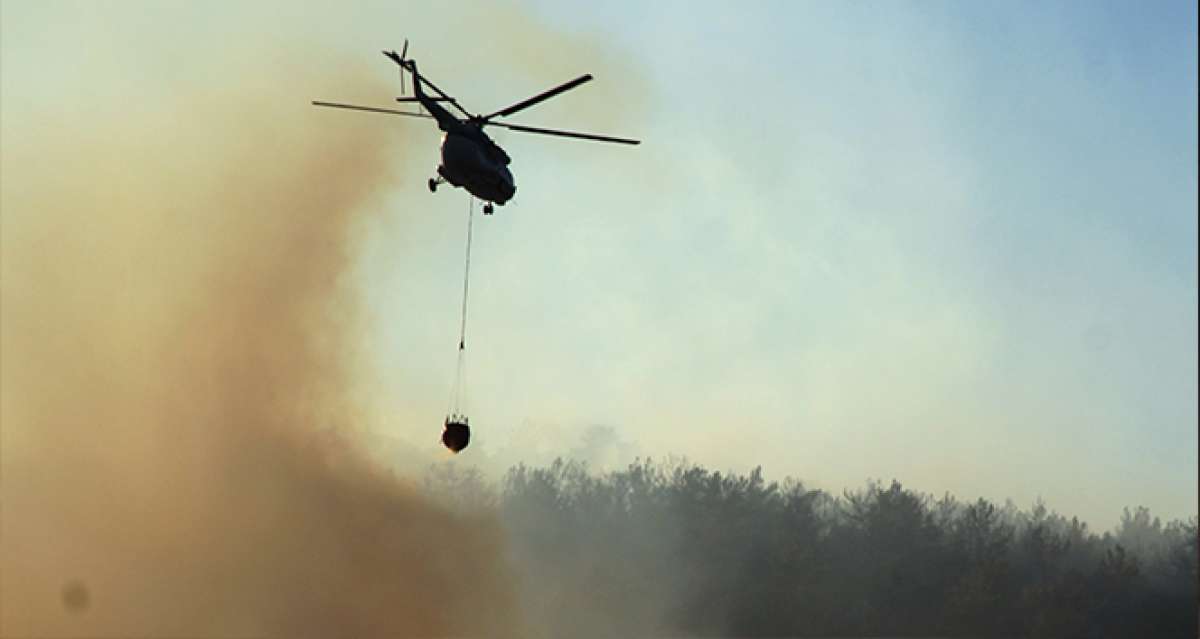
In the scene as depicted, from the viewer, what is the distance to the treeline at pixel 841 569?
54.5 metres

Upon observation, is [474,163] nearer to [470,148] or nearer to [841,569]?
[470,148]

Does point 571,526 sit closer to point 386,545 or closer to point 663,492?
point 663,492

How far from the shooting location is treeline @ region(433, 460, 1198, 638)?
54.5 meters

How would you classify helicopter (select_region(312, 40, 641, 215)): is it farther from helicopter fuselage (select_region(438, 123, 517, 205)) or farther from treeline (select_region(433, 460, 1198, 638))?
treeline (select_region(433, 460, 1198, 638))

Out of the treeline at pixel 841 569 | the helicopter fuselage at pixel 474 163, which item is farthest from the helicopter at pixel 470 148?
the treeline at pixel 841 569

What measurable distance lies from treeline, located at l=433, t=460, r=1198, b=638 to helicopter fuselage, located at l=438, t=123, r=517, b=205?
3720 cm

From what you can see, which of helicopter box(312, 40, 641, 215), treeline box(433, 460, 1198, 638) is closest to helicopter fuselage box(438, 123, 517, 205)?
helicopter box(312, 40, 641, 215)

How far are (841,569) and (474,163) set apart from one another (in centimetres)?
4343

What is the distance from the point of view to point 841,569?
59.3 metres

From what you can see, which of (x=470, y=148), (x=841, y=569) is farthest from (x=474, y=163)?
(x=841, y=569)

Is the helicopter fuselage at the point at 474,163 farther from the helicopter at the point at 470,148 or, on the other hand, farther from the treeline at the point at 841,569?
the treeline at the point at 841,569

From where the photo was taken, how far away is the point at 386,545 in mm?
54750

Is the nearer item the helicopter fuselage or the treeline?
the helicopter fuselage

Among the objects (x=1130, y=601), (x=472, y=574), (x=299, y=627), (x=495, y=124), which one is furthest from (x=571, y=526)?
(x=495, y=124)
